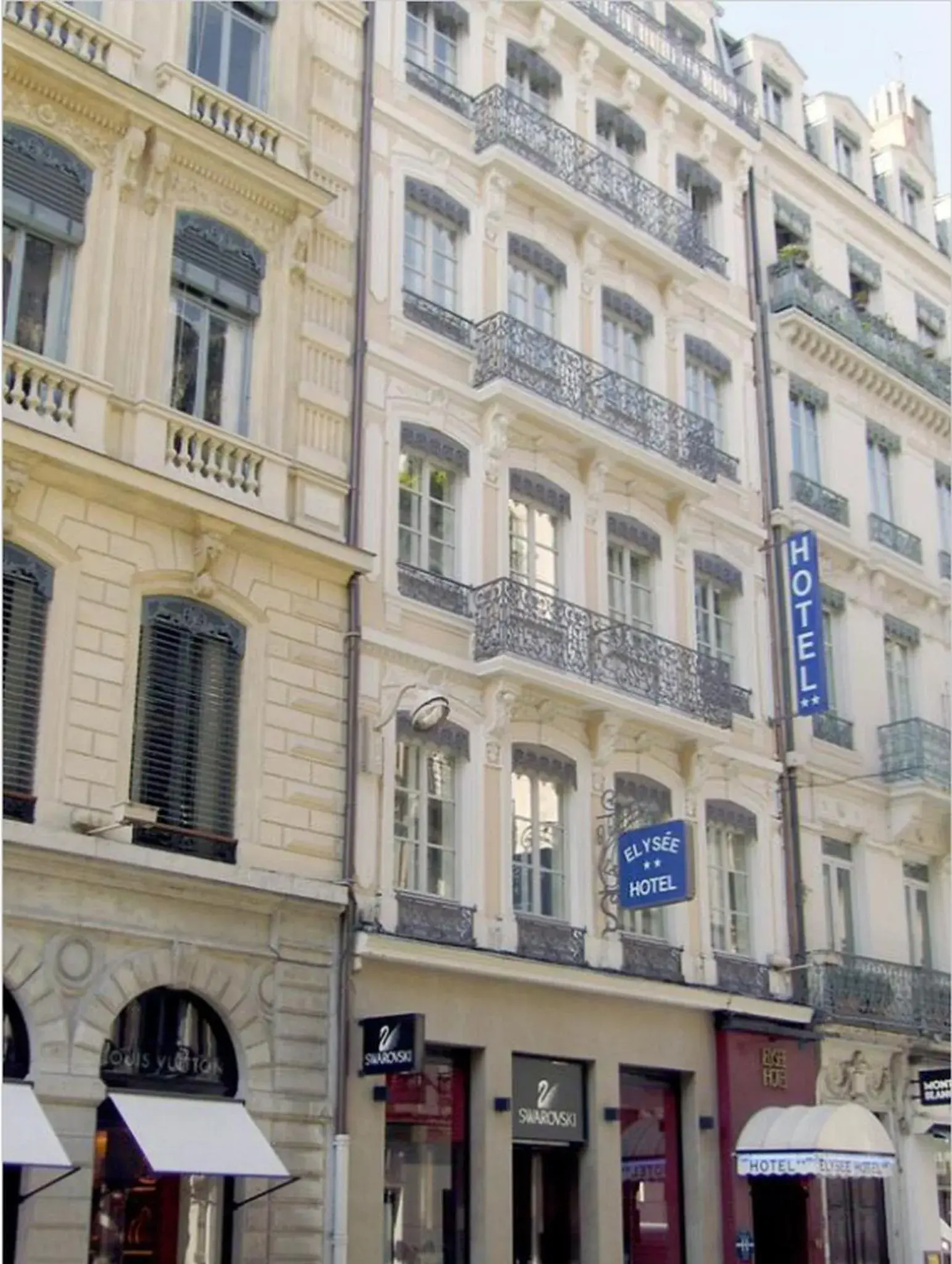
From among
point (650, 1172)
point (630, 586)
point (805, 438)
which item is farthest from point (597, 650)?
point (805, 438)

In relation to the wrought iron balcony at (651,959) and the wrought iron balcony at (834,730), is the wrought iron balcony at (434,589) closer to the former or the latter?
the wrought iron balcony at (651,959)

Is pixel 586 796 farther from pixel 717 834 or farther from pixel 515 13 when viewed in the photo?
pixel 515 13

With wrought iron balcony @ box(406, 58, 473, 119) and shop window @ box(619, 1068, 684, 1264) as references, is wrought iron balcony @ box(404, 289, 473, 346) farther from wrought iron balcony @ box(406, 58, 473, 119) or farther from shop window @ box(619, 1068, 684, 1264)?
shop window @ box(619, 1068, 684, 1264)

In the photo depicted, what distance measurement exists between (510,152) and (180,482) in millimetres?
7973

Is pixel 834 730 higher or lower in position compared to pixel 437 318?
lower

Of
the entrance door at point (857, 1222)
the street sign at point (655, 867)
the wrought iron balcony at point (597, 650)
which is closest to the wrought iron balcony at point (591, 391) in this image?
the wrought iron balcony at point (597, 650)

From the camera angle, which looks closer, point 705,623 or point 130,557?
point 130,557

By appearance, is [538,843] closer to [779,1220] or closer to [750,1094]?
[750,1094]

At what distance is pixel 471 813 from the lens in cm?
1816

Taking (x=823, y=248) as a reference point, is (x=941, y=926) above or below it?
below

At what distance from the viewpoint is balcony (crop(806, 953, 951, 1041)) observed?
21625 millimetres

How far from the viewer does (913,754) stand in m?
24.6

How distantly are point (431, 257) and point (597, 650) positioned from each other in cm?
545

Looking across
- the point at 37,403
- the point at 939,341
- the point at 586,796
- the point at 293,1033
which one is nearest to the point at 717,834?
the point at 586,796
